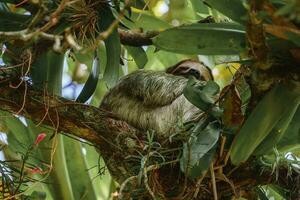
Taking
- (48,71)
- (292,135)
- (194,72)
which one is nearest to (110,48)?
(48,71)

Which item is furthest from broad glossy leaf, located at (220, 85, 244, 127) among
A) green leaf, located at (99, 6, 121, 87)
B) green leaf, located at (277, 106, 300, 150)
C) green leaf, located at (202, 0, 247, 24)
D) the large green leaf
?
the large green leaf

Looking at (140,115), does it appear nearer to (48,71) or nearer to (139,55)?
(139,55)

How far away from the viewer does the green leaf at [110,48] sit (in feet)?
7.27

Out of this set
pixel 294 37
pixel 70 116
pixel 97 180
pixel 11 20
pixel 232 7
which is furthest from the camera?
pixel 97 180

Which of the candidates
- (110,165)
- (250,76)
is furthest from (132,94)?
(250,76)

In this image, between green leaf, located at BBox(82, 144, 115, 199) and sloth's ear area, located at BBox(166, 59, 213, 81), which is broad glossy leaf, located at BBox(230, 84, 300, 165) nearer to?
green leaf, located at BBox(82, 144, 115, 199)

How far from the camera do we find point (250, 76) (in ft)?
5.43

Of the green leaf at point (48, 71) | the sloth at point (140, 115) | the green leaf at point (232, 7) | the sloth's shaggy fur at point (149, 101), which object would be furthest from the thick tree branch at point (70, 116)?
the green leaf at point (232, 7)

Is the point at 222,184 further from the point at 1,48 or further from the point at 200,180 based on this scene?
the point at 1,48

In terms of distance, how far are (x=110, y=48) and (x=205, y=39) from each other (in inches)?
27.4

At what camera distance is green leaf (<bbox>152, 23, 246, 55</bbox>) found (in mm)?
1623

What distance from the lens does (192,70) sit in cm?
311

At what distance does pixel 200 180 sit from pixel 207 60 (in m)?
1.31

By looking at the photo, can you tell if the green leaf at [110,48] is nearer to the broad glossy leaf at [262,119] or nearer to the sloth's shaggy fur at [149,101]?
the sloth's shaggy fur at [149,101]
